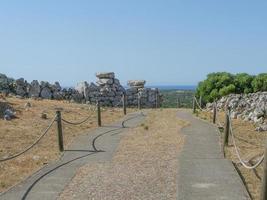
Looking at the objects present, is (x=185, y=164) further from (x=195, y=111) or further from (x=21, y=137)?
(x=195, y=111)

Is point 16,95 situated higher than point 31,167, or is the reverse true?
point 16,95

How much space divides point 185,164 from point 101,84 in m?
19.5

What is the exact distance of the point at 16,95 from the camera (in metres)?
27.4

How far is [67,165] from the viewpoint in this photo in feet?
37.0

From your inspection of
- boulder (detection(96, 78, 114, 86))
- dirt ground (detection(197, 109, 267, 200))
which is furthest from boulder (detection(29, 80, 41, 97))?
dirt ground (detection(197, 109, 267, 200))

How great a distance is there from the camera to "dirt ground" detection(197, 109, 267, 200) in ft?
31.5

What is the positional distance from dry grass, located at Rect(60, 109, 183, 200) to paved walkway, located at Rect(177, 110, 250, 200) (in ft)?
0.75

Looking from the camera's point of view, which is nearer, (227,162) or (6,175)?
(6,175)

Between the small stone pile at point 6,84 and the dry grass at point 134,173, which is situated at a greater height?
the small stone pile at point 6,84

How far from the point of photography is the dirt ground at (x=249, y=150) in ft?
31.5

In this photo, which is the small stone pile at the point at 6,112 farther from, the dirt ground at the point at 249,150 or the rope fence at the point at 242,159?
the dirt ground at the point at 249,150

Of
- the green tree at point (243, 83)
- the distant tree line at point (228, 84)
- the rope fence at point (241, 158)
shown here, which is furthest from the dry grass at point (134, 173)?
the green tree at point (243, 83)

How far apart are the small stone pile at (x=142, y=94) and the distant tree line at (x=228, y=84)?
437 centimetres

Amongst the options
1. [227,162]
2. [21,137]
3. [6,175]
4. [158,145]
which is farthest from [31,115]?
[227,162]
